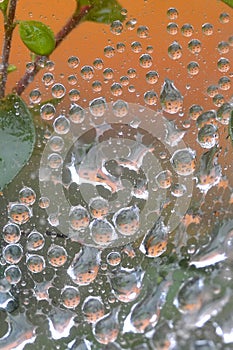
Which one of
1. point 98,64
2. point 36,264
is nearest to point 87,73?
point 98,64

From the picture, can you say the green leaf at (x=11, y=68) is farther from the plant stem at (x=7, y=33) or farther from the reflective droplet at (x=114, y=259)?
the reflective droplet at (x=114, y=259)

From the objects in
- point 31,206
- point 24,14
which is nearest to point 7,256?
point 31,206

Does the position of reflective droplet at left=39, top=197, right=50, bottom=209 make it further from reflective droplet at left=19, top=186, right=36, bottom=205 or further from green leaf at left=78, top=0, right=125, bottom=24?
green leaf at left=78, top=0, right=125, bottom=24

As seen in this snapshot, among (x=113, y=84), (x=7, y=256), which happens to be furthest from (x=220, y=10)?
(x=7, y=256)

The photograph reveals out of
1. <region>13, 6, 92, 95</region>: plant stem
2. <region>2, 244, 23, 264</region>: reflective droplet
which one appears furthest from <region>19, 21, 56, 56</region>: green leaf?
<region>2, 244, 23, 264</region>: reflective droplet

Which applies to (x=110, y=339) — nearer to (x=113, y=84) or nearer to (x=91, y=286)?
(x=91, y=286)

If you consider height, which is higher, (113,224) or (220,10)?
(220,10)
